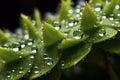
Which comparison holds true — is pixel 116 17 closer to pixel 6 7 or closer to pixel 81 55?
pixel 81 55

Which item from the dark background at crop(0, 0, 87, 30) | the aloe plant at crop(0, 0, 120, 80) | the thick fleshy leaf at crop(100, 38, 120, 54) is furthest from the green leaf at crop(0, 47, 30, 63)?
the dark background at crop(0, 0, 87, 30)

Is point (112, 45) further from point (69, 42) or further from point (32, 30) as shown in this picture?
point (32, 30)

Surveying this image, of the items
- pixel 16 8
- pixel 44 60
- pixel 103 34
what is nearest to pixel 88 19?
pixel 103 34

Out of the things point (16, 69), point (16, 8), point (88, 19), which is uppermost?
point (88, 19)

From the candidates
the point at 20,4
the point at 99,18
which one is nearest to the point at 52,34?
the point at 99,18

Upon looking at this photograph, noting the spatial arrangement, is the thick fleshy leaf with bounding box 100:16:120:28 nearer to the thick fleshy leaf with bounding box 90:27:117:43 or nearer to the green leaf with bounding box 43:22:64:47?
the thick fleshy leaf with bounding box 90:27:117:43

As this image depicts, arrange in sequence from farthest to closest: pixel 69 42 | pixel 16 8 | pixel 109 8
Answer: pixel 16 8
pixel 109 8
pixel 69 42
